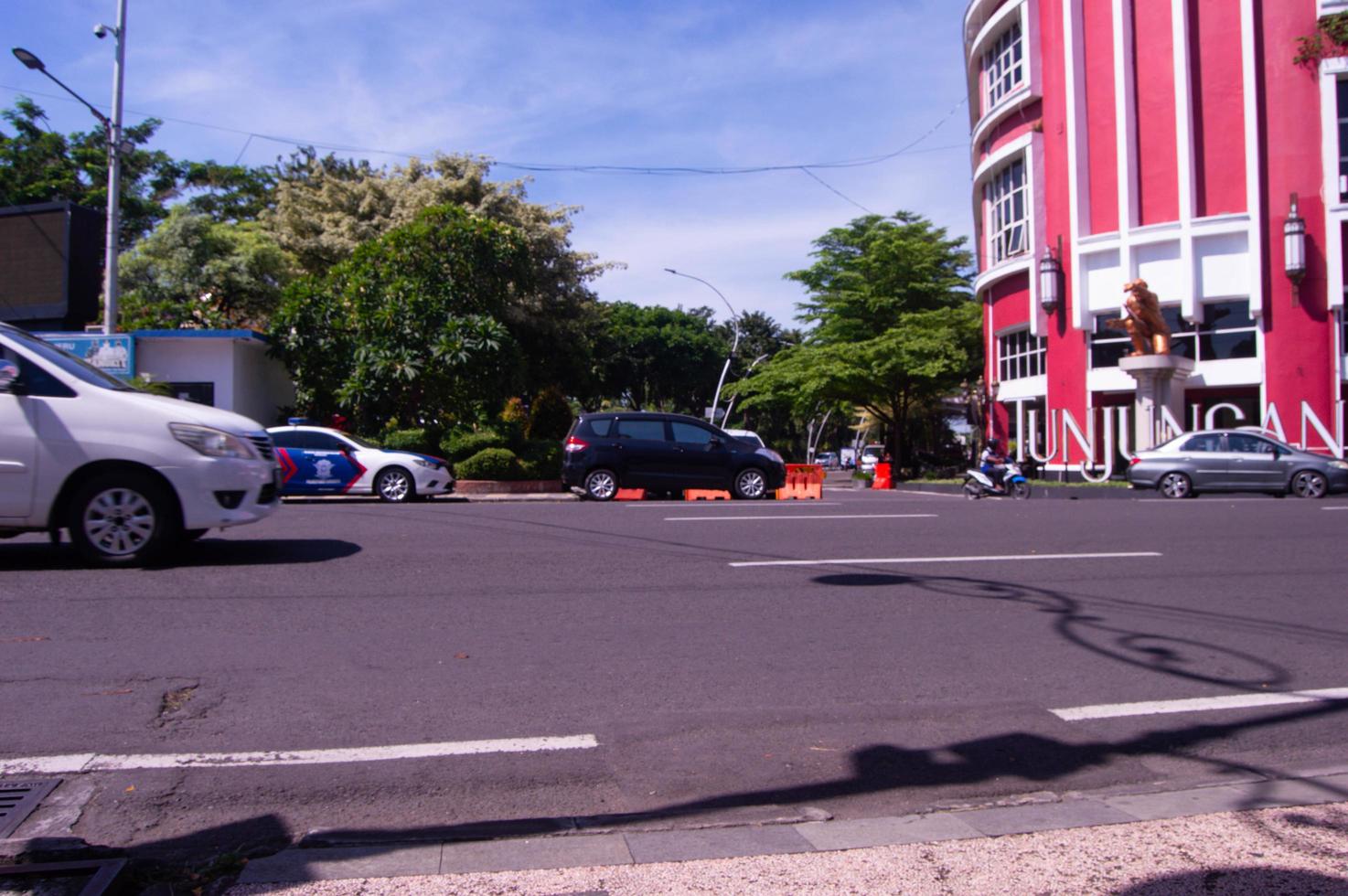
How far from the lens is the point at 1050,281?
89.9ft

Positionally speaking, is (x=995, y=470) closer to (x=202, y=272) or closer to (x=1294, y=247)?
(x=1294, y=247)

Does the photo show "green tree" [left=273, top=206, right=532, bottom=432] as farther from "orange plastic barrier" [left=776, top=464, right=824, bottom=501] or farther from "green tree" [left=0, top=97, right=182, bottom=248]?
"green tree" [left=0, top=97, right=182, bottom=248]

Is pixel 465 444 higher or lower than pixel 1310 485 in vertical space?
higher

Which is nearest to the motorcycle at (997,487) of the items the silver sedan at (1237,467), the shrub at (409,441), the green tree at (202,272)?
the silver sedan at (1237,467)

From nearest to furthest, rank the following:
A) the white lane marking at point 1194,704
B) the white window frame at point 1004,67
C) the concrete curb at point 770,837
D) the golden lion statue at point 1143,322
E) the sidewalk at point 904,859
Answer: the sidewalk at point 904,859
the concrete curb at point 770,837
the white lane marking at point 1194,704
the golden lion statue at point 1143,322
the white window frame at point 1004,67

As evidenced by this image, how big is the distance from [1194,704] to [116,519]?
7654mm

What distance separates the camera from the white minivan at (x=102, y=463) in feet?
26.3

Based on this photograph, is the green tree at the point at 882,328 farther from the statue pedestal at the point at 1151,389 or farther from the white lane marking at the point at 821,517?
the white lane marking at the point at 821,517

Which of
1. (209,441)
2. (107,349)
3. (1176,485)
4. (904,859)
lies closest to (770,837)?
(904,859)

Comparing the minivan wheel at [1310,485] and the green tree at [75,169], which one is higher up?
the green tree at [75,169]

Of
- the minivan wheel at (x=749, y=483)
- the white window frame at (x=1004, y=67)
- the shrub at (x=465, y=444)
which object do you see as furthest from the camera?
the white window frame at (x=1004, y=67)

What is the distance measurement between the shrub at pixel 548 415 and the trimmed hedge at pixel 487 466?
10445 mm

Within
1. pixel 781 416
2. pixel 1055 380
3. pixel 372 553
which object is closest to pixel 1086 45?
pixel 1055 380

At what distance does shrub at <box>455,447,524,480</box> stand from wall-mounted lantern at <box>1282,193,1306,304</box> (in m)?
18.4
